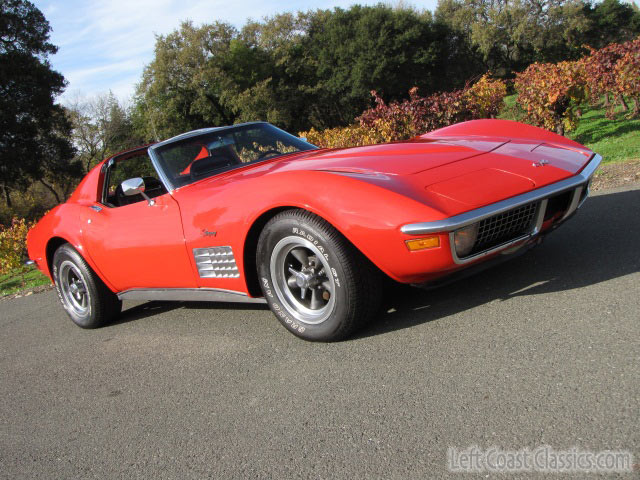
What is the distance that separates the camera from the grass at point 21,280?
346 inches

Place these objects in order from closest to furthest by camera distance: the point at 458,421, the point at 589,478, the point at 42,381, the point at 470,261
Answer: the point at 589,478 → the point at 458,421 → the point at 470,261 → the point at 42,381

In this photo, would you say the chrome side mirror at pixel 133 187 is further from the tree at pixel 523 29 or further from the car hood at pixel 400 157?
the tree at pixel 523 29

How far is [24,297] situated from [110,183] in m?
3.24

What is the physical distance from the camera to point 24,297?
6812mm

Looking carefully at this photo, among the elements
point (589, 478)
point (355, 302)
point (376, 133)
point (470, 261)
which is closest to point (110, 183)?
point (355, 302)

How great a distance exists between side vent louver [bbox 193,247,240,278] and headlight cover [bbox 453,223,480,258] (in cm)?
131

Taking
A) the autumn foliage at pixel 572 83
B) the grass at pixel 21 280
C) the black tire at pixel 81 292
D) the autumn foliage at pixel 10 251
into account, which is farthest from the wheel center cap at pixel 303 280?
the autumn foliage at pixel 572 83

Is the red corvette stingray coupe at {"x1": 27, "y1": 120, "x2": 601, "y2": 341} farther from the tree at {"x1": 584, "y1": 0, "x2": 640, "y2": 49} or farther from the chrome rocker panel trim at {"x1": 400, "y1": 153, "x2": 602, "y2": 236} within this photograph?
the tree at {"x1": 584, "y1": 0, "x2": 640, "y2": 49}

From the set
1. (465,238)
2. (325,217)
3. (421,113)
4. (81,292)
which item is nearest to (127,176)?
(81,292)

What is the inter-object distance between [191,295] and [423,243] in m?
1.76

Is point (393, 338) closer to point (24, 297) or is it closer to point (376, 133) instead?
point (24, 297)

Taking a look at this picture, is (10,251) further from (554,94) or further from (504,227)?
(554,94)

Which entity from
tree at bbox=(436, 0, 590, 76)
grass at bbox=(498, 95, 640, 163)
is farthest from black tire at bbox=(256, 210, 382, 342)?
tree at bbox=(436, 0, 590, 76)

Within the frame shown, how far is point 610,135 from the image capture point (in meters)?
11.8
